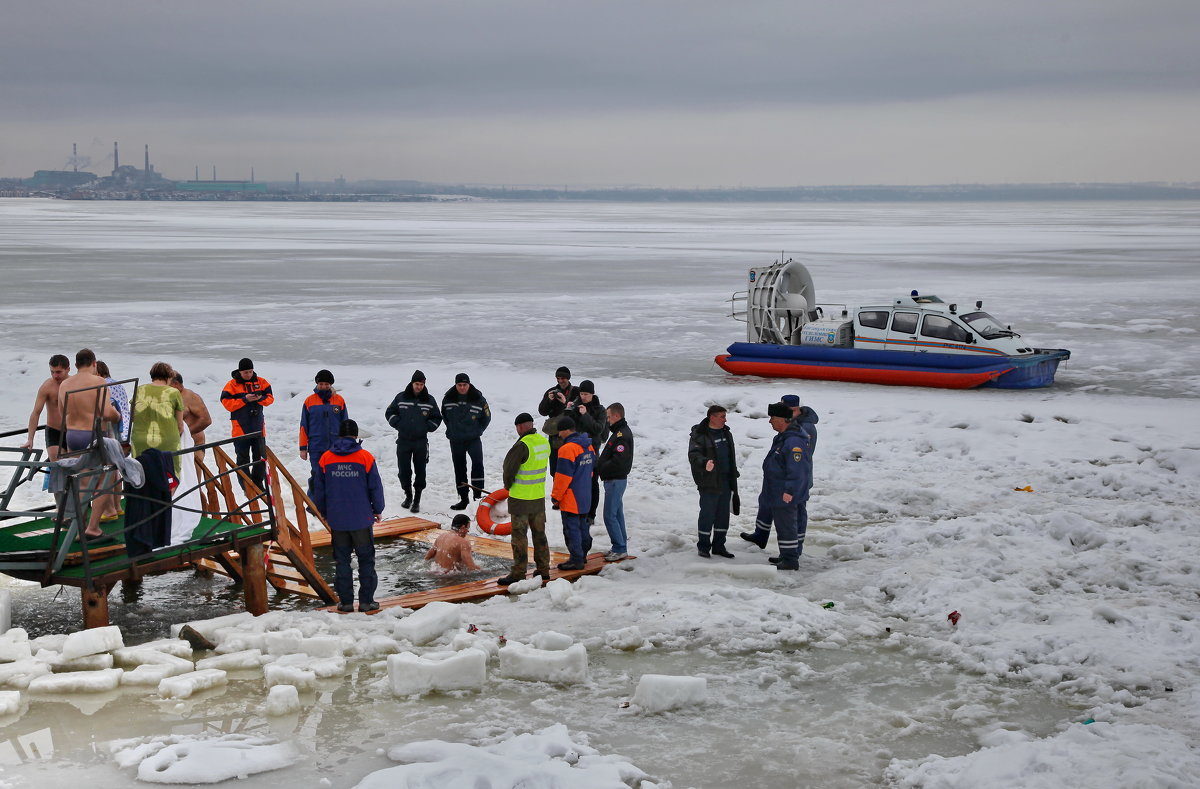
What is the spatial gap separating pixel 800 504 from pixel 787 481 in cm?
39

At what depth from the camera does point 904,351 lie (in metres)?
19.4

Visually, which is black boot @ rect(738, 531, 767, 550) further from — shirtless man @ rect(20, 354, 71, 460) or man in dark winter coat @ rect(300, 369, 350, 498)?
shirtless man @ rect(20, 354, 71, 460)

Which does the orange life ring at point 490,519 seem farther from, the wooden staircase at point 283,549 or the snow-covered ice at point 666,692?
the snow-covered ice at point 666,692

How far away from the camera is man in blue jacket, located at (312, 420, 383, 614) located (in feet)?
28.9

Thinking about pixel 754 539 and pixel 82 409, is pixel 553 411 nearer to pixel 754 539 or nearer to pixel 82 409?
pixel 754 539

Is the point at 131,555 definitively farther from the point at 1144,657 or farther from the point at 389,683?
the point at 1144,657

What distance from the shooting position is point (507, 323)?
27.0 meters

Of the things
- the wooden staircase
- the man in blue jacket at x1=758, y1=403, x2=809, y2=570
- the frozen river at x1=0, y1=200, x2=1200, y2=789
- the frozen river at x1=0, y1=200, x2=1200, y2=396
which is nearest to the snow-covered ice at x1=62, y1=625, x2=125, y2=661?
the frozen river at x1=0, y1=200, x2=1200, y2=789

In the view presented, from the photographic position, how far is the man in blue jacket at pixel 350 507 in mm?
8812

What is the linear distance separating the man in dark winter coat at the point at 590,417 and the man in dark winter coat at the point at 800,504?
5.13 ft

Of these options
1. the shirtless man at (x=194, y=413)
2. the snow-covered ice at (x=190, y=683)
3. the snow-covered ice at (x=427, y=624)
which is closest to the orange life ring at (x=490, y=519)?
the snow-covered ice at (x=427, y=624)

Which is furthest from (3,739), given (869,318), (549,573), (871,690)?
(869,318)

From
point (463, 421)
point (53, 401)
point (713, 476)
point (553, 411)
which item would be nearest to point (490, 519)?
point (553, 411)

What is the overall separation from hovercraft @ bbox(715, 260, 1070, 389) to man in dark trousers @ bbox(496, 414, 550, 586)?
1087 cm
